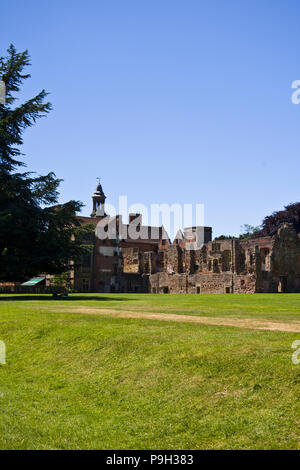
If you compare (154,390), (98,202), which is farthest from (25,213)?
(98,202)

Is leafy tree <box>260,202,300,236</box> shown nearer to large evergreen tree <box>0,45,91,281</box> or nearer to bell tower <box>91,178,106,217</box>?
bell tower <box>91,178,106,217</box>

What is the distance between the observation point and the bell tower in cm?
9094

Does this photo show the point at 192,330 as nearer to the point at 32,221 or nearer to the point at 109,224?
the point at 32,221

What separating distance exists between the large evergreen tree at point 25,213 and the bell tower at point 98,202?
55.0 m

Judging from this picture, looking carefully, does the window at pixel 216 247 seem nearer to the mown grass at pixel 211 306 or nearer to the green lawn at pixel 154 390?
the mown grass at pixel 211 306

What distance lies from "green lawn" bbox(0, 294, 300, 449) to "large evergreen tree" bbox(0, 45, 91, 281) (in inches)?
790

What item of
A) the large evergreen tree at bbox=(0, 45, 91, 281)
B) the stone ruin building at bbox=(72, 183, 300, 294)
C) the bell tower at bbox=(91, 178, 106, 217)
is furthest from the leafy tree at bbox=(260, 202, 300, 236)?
the large evergreen tree at bbox=(0, 45, 91, 281)

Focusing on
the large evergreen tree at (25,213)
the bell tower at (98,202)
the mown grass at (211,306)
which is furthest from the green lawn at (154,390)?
the bell tower at (98,202)

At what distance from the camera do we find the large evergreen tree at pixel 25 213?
106 ft

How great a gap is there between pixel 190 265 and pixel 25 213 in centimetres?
3234
